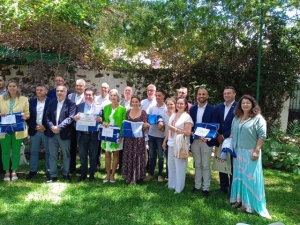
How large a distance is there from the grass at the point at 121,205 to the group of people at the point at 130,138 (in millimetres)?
233

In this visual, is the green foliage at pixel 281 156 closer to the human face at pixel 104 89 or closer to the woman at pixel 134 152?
the woman at pixel 134 152

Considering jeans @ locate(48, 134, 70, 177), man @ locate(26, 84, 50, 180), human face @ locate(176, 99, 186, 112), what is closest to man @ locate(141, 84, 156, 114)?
human face @ locate(176, 99, 186, 112)

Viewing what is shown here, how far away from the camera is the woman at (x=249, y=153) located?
3986 millimetres

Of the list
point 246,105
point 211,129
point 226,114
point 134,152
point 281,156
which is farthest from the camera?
point 281,156

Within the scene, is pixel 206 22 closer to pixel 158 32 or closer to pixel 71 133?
pixel 158 32

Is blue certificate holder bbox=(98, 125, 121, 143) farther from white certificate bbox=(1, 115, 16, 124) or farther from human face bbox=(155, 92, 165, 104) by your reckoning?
white certificate bbox=(1, 115, 16, 124)

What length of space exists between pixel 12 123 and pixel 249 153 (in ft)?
12.7

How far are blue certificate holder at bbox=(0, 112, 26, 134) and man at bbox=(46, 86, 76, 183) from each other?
0.45 metres

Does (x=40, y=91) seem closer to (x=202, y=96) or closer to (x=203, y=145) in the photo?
(x=202, y=96)

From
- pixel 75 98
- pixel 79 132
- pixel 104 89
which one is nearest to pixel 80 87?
pixel 75 98

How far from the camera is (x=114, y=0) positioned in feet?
43.0

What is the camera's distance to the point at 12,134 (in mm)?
5246

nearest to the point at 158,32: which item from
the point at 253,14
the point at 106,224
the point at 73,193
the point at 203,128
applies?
the point at 253,14

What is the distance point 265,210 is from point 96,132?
2.94 meters
